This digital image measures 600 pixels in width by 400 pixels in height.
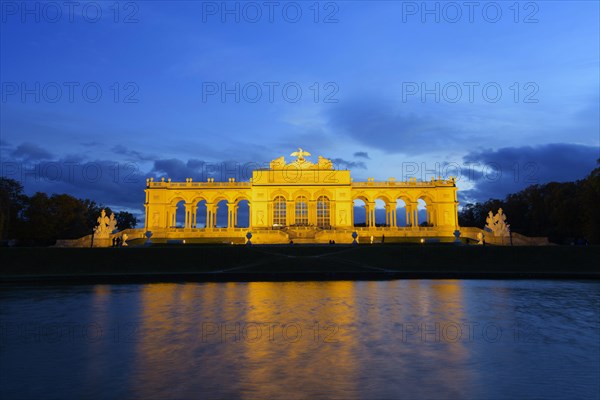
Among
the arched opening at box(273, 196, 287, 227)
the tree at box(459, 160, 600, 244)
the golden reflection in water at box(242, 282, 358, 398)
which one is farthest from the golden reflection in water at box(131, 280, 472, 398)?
the arched opening at box(273, 196, 287, 227)

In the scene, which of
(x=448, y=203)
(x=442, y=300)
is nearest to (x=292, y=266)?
(x=442, y=300)

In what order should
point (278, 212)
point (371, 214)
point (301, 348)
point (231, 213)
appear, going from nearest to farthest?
point (301, 348)
point (371, 214)
point (278, 212)
point (231, 213)

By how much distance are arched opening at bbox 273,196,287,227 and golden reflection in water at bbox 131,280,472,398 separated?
57.8 metres

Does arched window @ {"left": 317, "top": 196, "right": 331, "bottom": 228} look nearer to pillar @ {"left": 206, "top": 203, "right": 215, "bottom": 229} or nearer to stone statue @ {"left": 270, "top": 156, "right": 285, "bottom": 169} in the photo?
stone statue @ {"left": 270, "top": 156, "right": 285, "bottom": 169}

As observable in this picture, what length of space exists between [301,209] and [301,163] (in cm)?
762

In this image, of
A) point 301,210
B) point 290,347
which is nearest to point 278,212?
point 301,210

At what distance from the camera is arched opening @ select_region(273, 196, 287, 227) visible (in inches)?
3017

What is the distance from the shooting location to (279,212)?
252ft

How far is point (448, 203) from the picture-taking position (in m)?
76.1

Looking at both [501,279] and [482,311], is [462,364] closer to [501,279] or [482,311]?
[482,311]

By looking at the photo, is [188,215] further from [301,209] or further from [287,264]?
[287,264]

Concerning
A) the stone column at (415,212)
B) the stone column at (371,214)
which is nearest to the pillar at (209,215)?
the stone column at (371,214)

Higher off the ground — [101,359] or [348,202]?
[348,202]

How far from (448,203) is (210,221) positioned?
39.3 meters
